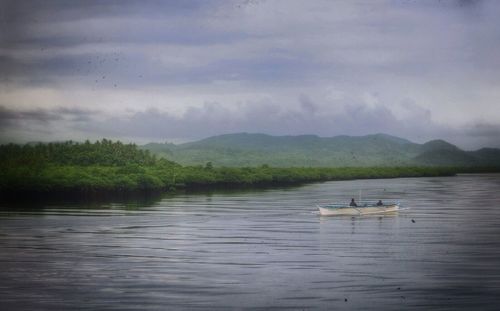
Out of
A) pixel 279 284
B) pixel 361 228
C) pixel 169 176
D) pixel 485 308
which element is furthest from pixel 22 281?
pixel 169 176

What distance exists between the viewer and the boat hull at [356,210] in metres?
50.7

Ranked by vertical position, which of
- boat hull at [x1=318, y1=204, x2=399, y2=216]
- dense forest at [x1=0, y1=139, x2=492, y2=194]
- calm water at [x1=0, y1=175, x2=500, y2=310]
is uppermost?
dense forest at [x1=0, y1=139, x2=492, y2=194]

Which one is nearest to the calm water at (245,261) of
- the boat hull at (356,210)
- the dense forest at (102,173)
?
the boat hull at (356,210)

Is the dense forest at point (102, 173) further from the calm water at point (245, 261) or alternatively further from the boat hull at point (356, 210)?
the boat hull at point (356, 210)

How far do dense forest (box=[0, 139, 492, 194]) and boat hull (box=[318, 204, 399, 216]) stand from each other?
29.2 m

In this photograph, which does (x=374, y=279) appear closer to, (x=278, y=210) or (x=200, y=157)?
(x=278, y=210)

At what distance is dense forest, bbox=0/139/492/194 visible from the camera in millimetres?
73375

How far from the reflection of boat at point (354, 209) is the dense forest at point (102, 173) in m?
29.1

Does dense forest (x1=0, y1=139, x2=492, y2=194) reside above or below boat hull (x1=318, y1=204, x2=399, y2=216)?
above

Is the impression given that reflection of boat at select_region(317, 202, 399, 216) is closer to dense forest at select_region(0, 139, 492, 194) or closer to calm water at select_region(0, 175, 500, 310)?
calm water at select_region(0, 175, 500, 310)

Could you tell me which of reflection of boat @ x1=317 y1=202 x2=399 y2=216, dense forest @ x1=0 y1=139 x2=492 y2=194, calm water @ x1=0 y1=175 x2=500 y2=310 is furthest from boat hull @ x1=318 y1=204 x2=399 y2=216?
dense forest @ x1=0 y1=139 x2=492 y2=194

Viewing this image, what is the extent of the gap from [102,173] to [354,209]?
3408 cm

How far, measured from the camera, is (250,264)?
29.3m

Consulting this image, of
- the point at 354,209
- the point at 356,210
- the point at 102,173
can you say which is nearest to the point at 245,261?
the point at 354,209
